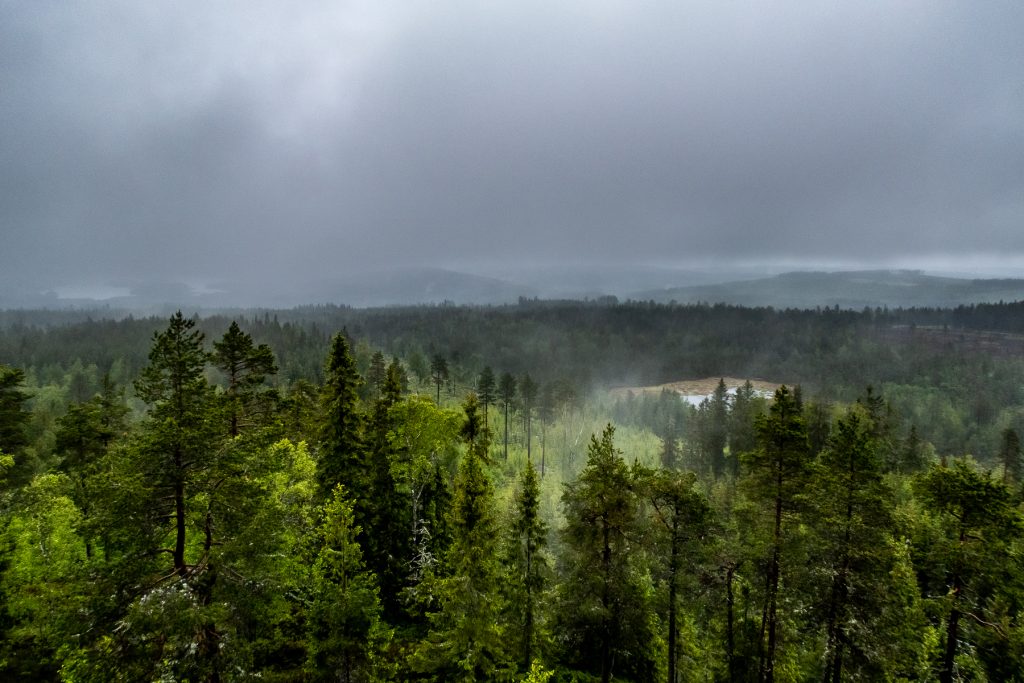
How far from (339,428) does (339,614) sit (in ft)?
34.3

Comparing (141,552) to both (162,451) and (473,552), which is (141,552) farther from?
(473,552)

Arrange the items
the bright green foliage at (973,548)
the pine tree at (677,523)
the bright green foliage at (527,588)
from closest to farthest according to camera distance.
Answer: the bright green foliage at (973,548), the pine tree at (677,523), the bright green foliage at (527,588)

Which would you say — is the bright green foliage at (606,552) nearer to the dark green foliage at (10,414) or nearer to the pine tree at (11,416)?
the pine tree at (11,416)

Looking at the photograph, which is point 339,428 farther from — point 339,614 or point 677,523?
point 677,523

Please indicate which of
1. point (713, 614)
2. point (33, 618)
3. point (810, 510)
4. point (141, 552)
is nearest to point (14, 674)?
point (33, 618)

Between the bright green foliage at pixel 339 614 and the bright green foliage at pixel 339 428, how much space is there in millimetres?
7259

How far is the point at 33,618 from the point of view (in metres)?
17.6

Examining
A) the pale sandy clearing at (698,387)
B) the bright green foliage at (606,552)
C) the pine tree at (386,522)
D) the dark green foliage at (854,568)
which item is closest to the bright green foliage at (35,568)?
the pine tree at (386,522)

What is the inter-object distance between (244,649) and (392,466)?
13.4 metres

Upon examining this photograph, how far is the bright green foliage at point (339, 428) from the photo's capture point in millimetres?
24859

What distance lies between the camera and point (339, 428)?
2503 centimetres

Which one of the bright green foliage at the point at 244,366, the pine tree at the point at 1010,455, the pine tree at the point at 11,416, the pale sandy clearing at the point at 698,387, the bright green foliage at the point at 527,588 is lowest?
the pale sandy clearing at the point at 698,387

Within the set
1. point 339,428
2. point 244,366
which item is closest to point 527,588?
point 339,428

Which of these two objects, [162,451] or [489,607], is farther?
[489,607]
